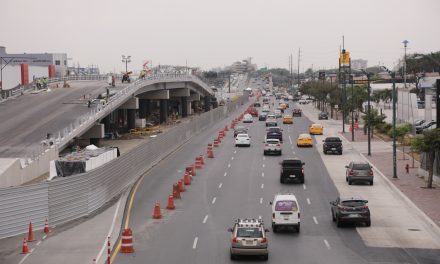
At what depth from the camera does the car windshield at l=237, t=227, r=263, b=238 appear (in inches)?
955

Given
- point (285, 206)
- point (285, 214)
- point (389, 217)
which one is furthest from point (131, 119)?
point (285, 214)

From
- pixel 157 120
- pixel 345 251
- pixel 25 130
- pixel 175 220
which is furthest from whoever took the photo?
pixel 157 120

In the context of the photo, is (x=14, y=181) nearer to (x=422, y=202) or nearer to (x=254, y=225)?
(x=254, y=225)

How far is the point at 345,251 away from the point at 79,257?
9281mm

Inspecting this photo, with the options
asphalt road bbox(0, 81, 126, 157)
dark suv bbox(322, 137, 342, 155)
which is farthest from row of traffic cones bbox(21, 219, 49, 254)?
dark suv bbox(322, 137, 342, 155)

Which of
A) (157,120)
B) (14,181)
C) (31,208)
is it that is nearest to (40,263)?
(31,208)

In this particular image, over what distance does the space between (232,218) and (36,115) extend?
33922mm

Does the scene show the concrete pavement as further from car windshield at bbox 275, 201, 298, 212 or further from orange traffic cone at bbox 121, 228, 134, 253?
orange traffic cone at bbox 121, 228, 134, 253

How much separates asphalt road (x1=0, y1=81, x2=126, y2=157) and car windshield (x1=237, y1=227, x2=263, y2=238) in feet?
77.5

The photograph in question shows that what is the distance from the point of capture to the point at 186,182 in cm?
4438

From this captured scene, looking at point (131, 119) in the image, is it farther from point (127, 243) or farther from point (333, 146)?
point (127, 243)

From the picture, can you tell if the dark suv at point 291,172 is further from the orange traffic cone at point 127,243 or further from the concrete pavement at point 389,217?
the orange traffic cone at point 127,243

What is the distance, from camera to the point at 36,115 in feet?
205

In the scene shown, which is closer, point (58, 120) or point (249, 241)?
point (249, 241)
